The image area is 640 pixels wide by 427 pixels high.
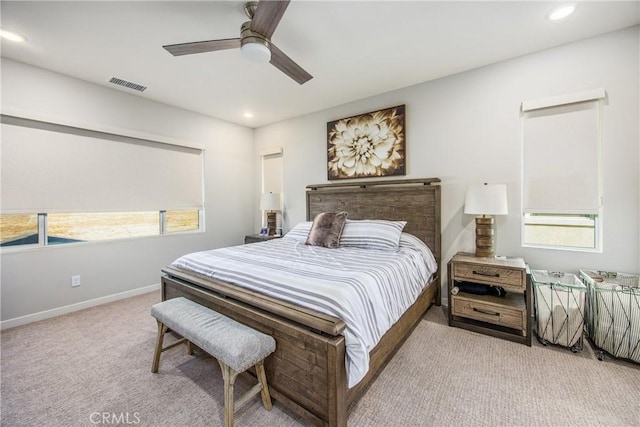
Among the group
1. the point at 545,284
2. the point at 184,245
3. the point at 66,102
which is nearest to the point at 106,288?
the point at 184,245

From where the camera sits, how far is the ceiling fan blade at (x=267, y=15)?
5.05 feet

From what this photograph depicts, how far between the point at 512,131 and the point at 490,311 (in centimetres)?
189

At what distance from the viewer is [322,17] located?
211cm

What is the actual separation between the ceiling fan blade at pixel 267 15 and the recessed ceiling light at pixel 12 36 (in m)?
2.30

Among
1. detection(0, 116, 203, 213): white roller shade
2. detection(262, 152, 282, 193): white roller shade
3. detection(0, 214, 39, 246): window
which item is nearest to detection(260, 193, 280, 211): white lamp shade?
detection(262, 152, 282, 193): white roller shade

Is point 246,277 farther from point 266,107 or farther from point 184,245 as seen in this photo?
point 266,107

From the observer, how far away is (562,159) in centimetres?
252

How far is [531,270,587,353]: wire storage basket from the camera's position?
2084 millimetres

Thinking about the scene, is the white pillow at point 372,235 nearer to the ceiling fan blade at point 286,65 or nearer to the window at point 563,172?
the window at point 563,172

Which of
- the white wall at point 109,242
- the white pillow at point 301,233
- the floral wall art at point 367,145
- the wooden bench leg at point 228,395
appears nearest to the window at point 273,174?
the white wall at point 109,242

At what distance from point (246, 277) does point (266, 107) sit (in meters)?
3.04

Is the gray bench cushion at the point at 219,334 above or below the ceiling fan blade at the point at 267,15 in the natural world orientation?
below

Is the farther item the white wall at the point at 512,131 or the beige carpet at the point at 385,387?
the white wall at the point at 512,131

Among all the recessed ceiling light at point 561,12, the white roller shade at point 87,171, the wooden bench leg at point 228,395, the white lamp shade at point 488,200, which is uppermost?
the recessed ceiling light at point 561,12
